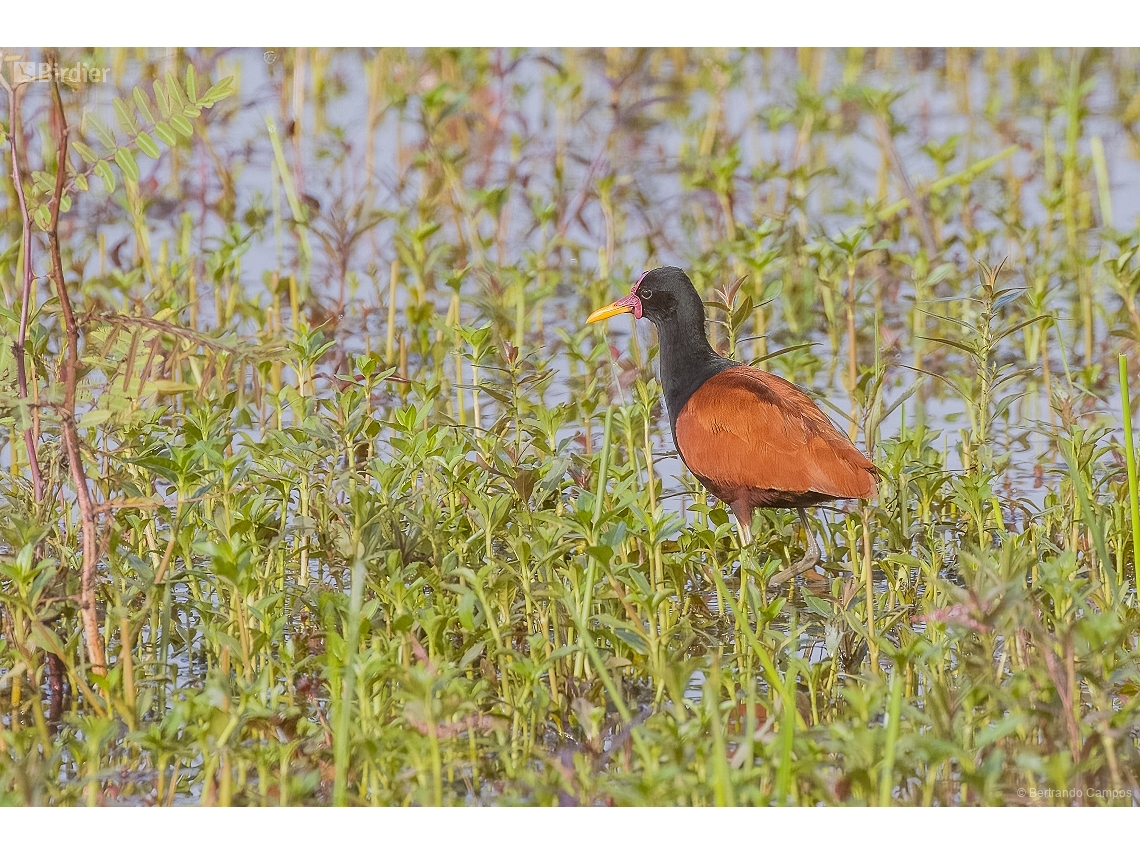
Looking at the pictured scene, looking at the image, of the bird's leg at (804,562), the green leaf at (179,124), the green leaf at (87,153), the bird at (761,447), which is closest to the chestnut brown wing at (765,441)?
the bird at (761,447)

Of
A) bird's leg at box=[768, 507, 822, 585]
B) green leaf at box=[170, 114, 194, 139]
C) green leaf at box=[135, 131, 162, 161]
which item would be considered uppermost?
green leaf at box=[170, 114, 194, 139]

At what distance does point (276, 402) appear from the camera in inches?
196

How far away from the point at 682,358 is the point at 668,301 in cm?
21

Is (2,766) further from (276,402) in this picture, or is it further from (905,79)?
(905,79)

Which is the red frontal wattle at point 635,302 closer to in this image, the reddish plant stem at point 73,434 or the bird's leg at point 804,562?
the bird's leg at point 804,562

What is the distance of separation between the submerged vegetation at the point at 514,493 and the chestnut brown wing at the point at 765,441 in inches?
5.4

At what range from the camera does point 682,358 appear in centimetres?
A: 532

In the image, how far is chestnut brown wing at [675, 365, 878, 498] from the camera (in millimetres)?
4566

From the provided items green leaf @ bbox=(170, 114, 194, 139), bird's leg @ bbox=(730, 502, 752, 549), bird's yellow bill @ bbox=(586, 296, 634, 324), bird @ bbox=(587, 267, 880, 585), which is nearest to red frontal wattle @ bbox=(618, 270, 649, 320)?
bird's yellow bill @ bbox=(586, 296, 634, 324)

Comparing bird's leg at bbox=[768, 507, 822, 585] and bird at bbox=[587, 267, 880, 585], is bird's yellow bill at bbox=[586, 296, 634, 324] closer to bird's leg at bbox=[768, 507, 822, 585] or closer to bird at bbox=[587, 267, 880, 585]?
bird at bbox=[587, 267, 880, 585]

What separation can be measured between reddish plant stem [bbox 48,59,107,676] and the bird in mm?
1894

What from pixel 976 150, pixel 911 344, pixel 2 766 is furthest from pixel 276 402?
pixel 976 150

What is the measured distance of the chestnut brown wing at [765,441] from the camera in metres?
4.57
